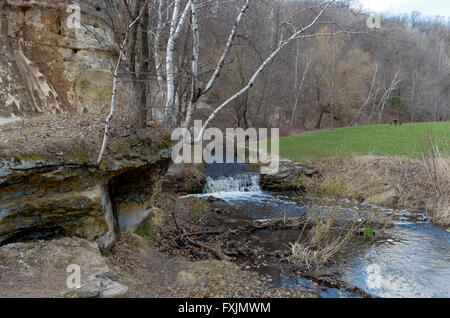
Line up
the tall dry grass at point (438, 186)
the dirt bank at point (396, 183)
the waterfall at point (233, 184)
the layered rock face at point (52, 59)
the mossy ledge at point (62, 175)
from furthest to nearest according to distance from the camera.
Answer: the waterfall at point (233, 184), the dirt bank at point (396, 183), the tall dry grass at point (438, 186), the layered rock face at point (52, 59), the mossy ledge at point (62, 175)

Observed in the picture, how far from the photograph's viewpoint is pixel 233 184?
40.2 feet

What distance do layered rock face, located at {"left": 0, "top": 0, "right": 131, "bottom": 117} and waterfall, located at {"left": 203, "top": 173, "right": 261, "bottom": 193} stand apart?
4719mm

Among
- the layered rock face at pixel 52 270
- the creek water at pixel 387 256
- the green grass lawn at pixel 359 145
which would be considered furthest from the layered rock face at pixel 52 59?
the green grass lawn at pixel 359 145

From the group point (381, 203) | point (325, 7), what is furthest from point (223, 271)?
point (381, 203)

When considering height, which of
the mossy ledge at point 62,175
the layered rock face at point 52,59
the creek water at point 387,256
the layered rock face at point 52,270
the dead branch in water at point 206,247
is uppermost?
the layered rock face at point 52,59

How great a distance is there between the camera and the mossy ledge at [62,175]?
12.3 feet

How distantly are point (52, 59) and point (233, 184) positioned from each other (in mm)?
7521

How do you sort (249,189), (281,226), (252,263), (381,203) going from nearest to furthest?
1. (252,263)
2. (281,226)
3. (381,203)
4. (249,189)

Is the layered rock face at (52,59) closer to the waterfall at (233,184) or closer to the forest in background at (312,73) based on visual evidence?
the forest in background at (312,73)

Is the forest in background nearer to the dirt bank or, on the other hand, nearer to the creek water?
the creek water

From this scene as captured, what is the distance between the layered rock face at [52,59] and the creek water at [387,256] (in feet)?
17.0
